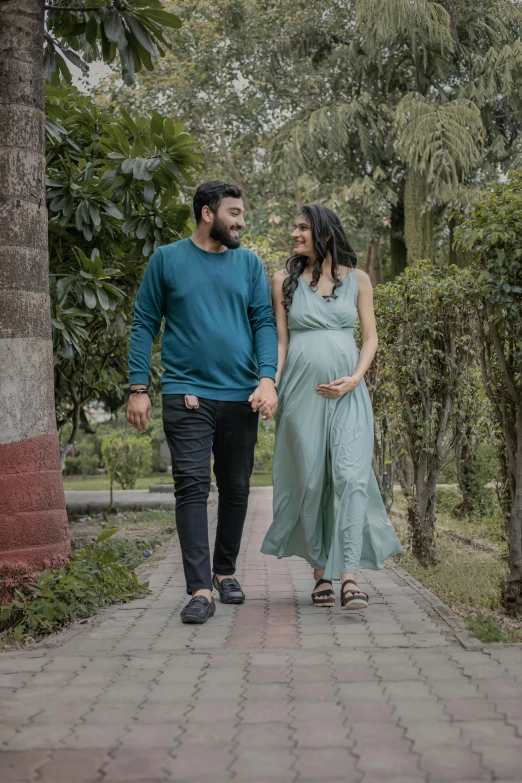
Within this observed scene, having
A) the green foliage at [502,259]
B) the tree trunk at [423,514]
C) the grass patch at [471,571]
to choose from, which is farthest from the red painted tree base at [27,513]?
the tree trunk at [423,514]

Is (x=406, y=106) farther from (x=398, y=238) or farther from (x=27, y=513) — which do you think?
(x=27, y=513)

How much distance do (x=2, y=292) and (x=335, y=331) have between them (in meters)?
1.67

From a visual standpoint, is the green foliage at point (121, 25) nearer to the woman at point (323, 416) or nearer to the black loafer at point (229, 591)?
the woman at point (323, 416)

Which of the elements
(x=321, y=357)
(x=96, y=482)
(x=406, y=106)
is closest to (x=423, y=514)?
(x=321, y=357)

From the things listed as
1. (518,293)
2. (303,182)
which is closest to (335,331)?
(518,293)

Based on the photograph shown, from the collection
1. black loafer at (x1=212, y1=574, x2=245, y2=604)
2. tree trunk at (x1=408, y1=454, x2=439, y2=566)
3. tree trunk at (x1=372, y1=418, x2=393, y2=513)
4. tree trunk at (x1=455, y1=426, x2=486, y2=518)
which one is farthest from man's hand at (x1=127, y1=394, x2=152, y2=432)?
tree trunk at (x1=455, y1=426, x2=486, y2=518)

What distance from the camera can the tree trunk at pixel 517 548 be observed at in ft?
17.4

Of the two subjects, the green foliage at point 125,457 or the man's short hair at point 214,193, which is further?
the green foliage at point 125,457

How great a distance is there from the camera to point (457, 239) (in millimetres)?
5363

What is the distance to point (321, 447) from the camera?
15.4ft

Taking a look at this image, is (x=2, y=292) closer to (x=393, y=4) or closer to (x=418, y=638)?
(x=418, y=638)

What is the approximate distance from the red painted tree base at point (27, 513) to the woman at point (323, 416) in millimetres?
1095

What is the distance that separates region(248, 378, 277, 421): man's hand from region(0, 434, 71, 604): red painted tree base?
1.10 m

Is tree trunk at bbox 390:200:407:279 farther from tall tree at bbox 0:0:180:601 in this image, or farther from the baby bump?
tall tree at bbox 0:0:180:601
